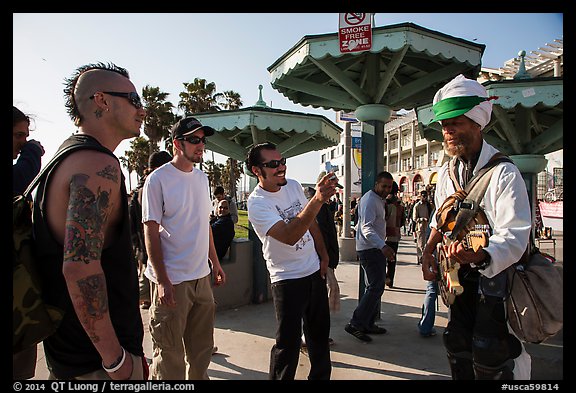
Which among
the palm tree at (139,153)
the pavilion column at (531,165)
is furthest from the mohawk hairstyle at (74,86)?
the palm tree at (139,153)

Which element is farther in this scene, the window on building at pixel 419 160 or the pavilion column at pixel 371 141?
the window on building at pixel 419 160

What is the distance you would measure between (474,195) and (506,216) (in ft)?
0.79

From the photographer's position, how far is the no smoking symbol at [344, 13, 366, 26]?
400 cm

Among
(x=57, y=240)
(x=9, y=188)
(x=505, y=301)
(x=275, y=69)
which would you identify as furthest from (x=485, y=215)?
(x=275, y=69)

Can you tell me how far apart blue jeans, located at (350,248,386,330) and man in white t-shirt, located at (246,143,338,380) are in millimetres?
1630

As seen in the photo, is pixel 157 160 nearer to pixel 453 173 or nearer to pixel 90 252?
pixel 90 252

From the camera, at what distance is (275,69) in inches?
204

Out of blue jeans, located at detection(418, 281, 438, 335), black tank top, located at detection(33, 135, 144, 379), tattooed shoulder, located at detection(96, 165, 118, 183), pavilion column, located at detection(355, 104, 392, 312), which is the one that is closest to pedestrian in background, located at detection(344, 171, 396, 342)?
pavilion column, located at detection(355, 104, 392, 312)

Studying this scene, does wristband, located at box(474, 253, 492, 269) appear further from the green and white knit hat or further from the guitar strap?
the green and white knit hat

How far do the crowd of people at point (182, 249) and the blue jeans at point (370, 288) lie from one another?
822 millimetres

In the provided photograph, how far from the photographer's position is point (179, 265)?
2.84 metres

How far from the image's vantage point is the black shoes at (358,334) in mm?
4438

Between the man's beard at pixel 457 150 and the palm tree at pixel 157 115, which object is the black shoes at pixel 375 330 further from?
the palm tree at pixel 157 115

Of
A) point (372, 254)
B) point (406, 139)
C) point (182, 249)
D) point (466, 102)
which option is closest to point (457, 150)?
point (466, 102)
